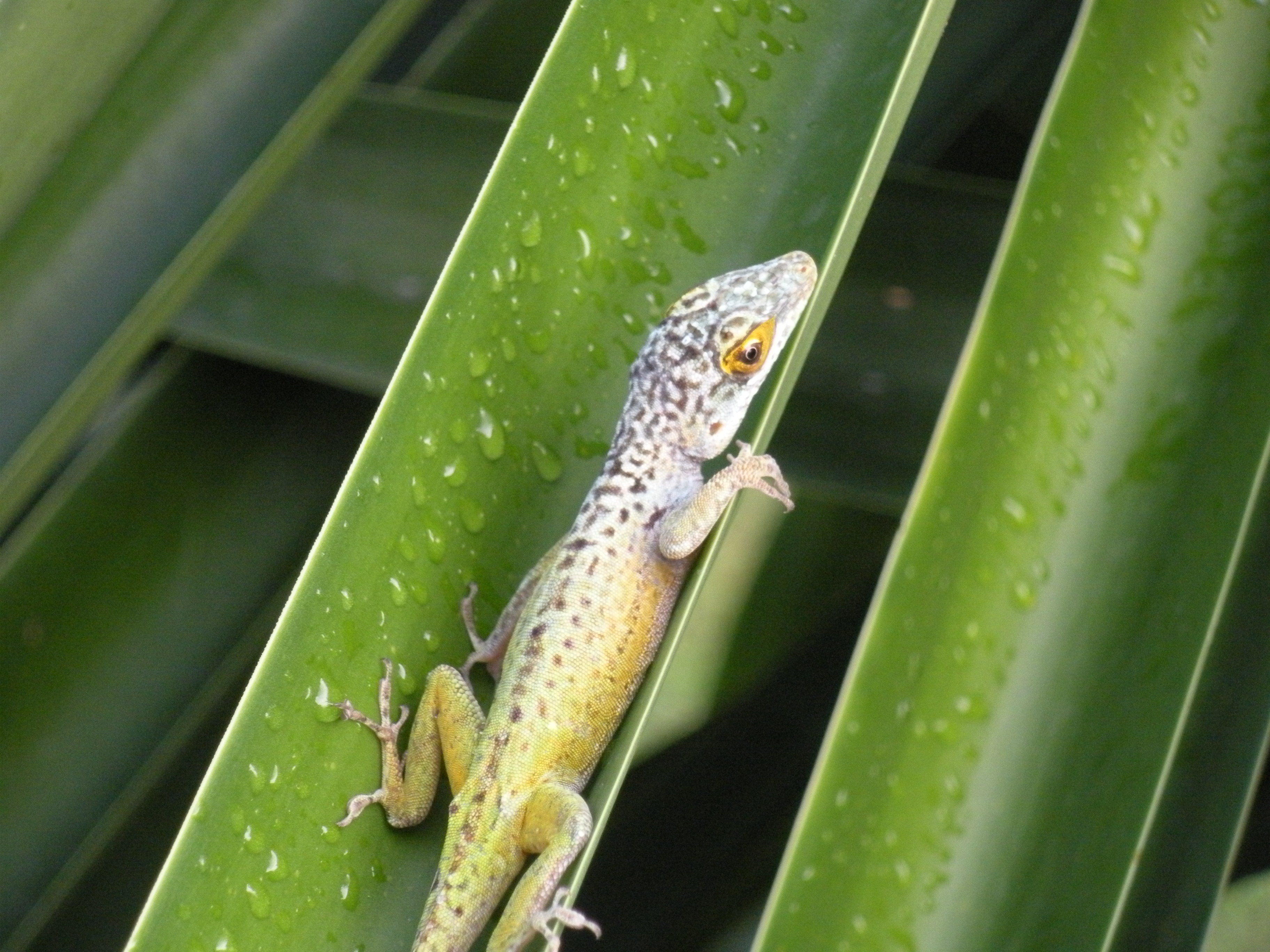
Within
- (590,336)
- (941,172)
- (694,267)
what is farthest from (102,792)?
(941,172)

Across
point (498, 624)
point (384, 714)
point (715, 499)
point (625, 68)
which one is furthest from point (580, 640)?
point (625, 68)

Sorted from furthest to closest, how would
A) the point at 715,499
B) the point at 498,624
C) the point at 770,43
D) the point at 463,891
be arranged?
1. the point at 715,499
2. the point at 498,624
3. the point at 463,891
4. the point at 770,43

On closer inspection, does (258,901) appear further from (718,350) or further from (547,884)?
(718,350)

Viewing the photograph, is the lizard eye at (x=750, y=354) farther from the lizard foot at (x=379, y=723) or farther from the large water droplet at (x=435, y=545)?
the lizard foot at (x=379, y=723)

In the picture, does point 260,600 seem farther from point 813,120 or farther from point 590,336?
point 813,120

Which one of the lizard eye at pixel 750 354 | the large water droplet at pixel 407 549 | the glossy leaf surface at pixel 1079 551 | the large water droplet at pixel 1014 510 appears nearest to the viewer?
the glossy leaf surface at pixel 1079 551

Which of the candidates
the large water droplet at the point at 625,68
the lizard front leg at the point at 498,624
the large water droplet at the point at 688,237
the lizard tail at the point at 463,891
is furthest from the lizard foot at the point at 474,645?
the large water droplet at the point at 625,68

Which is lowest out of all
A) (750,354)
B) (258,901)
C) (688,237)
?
(258,901)
